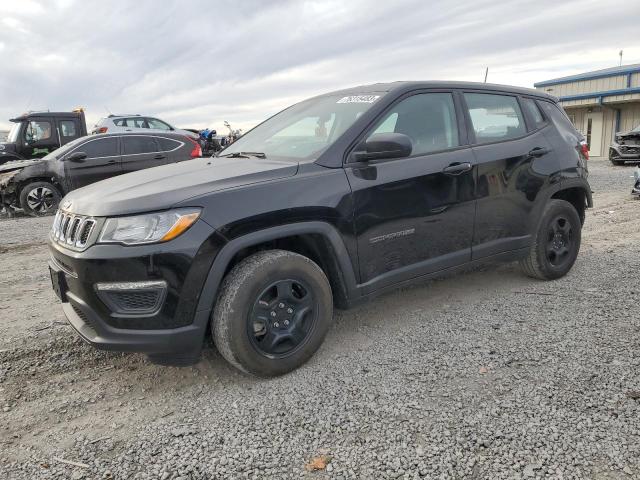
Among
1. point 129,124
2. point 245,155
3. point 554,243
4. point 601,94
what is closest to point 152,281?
point 245,155

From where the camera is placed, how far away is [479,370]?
2998 millimetres

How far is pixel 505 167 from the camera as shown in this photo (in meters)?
3.95

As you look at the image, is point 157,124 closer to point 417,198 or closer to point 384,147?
point 417,198

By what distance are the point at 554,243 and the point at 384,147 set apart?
7.53 feet

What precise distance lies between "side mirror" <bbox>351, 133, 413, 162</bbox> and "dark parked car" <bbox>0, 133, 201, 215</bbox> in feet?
27.0

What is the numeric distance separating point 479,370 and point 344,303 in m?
0.90

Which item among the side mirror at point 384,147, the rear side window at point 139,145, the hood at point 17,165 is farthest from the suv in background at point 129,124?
the side mirror at point 384,147

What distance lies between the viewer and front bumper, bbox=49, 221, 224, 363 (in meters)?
2.53

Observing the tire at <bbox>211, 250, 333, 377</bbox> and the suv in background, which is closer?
the tire at <bbox>211, 250, 333, 377</bbox>

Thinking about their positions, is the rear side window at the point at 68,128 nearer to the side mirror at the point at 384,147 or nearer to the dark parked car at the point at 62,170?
the dark parked car at the point at 62,170

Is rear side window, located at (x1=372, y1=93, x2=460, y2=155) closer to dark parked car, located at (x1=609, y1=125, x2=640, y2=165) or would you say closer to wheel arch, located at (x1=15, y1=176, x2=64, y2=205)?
wheel arch, located at (x1=15, y1=176, x2=64, y2=205)

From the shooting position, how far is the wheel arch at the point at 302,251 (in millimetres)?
2676

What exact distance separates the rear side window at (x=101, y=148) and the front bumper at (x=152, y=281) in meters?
8.20

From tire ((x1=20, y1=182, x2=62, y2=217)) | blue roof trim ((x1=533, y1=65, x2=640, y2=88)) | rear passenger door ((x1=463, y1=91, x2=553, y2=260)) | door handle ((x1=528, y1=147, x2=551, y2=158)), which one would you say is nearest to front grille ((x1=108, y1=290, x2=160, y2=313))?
rear passenger door ((x1=463, y1=91, x2=553, y2=260))
